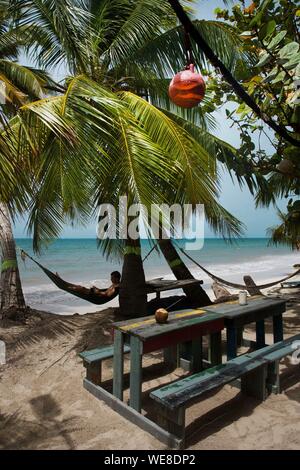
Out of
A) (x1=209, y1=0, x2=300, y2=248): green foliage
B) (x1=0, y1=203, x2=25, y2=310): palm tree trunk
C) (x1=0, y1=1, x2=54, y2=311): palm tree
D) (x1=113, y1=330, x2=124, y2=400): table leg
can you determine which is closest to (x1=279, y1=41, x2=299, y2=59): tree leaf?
(x1=209, y1=0, x2=300, y2=248): green foliage

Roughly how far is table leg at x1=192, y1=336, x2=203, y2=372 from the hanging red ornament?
220cm

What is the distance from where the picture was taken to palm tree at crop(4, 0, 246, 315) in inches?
115

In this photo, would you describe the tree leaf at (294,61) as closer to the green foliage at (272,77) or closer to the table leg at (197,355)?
the green foliage at (272,77)

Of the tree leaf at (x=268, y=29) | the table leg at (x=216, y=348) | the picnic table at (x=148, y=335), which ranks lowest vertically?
the table leg at (x=216, y=348)

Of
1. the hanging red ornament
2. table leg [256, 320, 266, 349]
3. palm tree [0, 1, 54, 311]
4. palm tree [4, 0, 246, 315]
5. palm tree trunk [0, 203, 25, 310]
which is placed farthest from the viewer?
palm tree trunk [0, 203, 25, 310]

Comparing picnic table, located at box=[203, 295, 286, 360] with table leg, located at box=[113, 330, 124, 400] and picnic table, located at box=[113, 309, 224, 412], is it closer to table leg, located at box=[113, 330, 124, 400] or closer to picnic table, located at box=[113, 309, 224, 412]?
picnic table, located at box=[113, 309, 224, 412]

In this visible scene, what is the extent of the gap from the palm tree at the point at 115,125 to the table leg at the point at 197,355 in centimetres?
128

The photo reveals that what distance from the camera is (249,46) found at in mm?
2391

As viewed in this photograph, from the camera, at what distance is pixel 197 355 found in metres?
3.11

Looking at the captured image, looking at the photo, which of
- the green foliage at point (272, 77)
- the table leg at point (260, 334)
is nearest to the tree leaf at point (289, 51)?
the green foliage at point (272, 77)

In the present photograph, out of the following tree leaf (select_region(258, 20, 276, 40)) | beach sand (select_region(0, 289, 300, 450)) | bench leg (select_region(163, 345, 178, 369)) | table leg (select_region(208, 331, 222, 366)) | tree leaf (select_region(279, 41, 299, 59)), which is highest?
tree leaf (select_region(258, 20, 276, 40))

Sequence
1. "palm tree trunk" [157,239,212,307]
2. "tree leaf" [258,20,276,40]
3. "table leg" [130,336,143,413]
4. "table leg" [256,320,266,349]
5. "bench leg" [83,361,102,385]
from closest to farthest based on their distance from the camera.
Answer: "tree leaf" [258,20,276,40], "table leg" [130,336,143,413], "bench leg" [83,361,102,385], "table leg" [256,320,266,349], "palm tree trunk" [157,239,212,307]

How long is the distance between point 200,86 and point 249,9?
58.7 inches

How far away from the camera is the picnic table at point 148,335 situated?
2.33m
